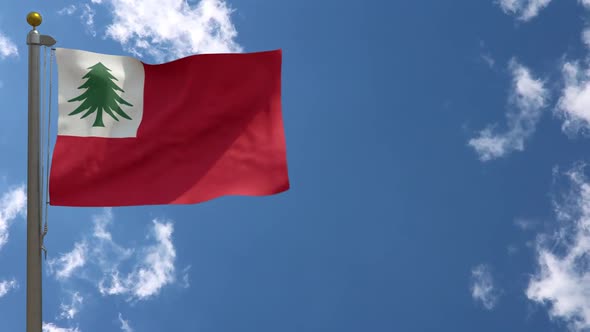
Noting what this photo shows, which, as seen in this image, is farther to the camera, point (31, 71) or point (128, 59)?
point (128, 59)

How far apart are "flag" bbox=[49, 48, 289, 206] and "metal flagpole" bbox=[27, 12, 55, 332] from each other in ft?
2.31

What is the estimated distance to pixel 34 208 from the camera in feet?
28.7

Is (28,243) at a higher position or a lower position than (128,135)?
lower

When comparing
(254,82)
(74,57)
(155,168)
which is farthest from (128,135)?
(254,82)

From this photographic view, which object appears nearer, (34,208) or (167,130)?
(34,208)

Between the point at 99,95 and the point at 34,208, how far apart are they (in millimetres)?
2179

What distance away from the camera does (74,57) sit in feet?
32.7

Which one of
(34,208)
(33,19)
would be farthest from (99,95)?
(34,208)

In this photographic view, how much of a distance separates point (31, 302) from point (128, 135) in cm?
287

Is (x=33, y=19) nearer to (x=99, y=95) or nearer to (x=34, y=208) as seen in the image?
(x=99, y=95)

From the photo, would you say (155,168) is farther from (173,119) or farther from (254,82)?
(254,82)

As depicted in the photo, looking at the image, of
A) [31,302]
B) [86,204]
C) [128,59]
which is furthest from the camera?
[128,59]

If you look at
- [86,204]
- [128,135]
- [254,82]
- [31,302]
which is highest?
[254,82]

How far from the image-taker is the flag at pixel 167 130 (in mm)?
9945
